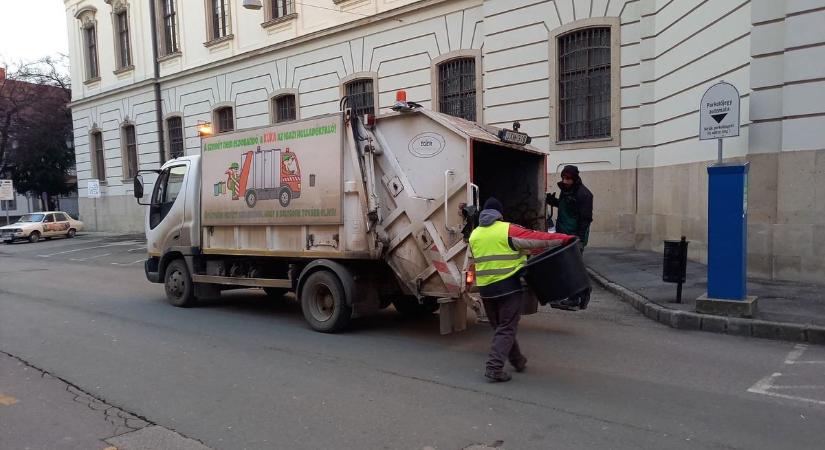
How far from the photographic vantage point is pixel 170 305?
959 cm

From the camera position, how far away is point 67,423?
448 cm

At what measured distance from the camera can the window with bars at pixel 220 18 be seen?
2218 cm

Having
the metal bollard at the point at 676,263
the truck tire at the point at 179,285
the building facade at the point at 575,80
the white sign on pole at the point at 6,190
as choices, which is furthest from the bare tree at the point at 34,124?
the metal bollard at the point at 676,263

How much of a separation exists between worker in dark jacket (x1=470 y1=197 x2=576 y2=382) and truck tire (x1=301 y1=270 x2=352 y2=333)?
2398 mm

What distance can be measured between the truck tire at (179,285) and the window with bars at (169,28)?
59.8ft

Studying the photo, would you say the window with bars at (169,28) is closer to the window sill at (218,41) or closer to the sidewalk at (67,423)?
the window sill at (218,41)

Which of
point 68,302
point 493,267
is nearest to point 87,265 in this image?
point 68,302

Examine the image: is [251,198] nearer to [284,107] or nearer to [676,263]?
[676,263]

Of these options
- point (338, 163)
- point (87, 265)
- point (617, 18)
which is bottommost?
point (87, 265)

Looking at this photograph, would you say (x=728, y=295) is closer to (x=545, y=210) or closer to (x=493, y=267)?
(x=545, y=210)

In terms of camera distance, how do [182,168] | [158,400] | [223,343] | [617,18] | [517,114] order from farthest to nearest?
1. [517,114]
2. [617,18]
3. [182,168]
4. [223,343]
5. [158,400]

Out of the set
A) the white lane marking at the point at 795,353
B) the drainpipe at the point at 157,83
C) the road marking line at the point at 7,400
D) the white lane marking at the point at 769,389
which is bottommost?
the white lane marking at the point at 795,353

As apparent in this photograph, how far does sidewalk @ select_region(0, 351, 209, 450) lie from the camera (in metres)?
4.07

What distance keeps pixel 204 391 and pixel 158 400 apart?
1.22 feet
